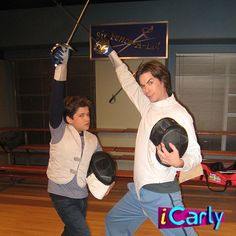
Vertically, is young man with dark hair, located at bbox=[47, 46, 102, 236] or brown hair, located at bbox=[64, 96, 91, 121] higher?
brown hair, located at bbox=[64, 96, 91, 121]

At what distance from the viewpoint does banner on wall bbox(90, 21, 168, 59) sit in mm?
3719

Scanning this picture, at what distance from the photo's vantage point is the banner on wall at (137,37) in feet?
12.2

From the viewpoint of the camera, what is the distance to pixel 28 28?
4055 mm

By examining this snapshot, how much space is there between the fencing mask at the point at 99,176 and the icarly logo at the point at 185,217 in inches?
16.6

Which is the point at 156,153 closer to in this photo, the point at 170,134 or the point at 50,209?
the point at 170,134

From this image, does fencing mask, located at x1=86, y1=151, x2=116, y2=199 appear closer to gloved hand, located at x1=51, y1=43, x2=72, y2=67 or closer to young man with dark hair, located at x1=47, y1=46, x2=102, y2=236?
young man with dark hair, located at x1=47, y1=46, x2=102, y2=236

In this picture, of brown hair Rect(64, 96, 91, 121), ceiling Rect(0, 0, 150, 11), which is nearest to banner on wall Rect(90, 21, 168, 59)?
ceiling Rect(0, 0, 150, 11)

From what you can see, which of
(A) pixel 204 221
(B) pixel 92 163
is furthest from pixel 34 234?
(A) pixel 204 221

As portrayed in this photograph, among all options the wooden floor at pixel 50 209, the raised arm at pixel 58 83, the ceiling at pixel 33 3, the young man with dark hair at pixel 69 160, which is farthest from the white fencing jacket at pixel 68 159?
the ceiling at pixel 33 3

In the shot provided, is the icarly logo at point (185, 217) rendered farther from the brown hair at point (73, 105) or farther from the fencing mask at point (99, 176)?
the brown hair at point (73, 105)

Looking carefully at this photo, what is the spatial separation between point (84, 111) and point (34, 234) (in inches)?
63.1

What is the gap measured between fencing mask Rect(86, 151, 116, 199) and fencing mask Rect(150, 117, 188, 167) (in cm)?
53

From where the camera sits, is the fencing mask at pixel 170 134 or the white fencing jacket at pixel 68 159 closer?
the fencing mask at pixel 170 134

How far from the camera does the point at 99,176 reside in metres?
1.76
